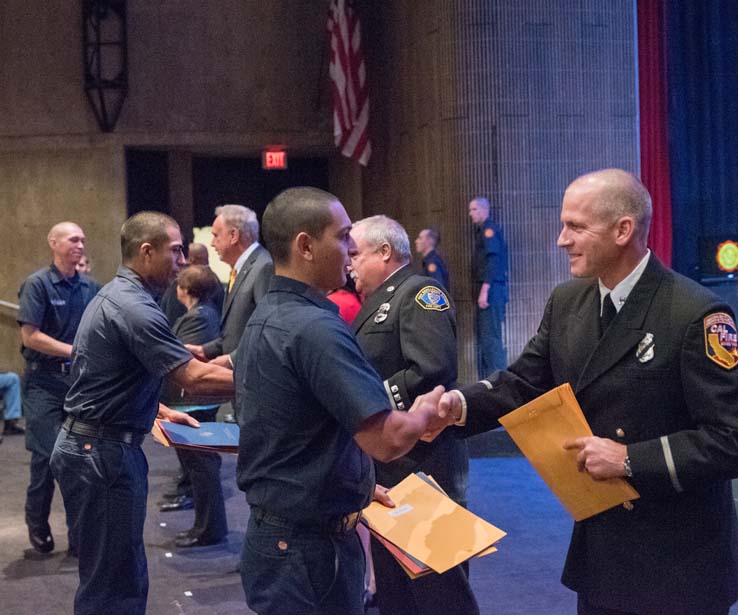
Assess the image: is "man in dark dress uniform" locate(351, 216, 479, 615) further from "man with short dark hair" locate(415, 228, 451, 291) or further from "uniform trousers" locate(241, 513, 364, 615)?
"man with short dark hair" locate(415, 228, 451, 291)

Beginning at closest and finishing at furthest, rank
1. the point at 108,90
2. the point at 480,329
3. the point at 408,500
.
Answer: the point at 408,500 → the point at 480,329 → the point at 108,90

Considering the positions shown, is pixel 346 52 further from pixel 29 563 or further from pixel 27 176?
pixel 29 563

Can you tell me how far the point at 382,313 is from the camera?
3635 millimetres

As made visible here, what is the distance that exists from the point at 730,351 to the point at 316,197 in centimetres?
103

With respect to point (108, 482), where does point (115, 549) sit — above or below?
below

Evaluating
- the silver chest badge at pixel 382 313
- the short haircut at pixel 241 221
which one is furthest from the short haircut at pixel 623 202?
the short haircut at pixel 241 221

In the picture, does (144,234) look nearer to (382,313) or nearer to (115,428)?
(115,428)

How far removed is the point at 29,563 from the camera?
5.31 meters

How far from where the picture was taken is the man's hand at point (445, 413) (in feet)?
9.10

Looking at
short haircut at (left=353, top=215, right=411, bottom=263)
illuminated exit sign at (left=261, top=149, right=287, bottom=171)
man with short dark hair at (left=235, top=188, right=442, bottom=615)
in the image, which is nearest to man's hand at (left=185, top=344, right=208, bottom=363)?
short haircut at (left=353, top=215, right=411, bottom=263)

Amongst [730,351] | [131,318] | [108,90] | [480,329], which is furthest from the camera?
[108,90]

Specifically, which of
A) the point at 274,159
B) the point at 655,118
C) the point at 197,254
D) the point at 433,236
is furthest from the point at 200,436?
the point at 274,159

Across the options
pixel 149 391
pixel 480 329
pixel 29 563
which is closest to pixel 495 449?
pixel 480 329

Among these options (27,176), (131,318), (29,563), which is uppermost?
(27,176)
